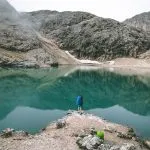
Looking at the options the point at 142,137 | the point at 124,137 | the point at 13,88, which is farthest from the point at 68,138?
the point at 13,88

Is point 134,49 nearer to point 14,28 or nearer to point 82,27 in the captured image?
point 82,27

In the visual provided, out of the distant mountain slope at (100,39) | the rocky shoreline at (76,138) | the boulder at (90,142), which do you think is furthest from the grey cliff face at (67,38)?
the boulder at (90,142)

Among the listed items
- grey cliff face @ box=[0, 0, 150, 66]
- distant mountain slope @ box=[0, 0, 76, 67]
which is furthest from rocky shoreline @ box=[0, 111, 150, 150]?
grey cliff face @ box=[0, 0, 150, 66]

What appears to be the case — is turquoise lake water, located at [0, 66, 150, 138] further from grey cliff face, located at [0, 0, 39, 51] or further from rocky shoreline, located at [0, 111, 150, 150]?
grey cliff face, located at [0, 0, 39, 51]

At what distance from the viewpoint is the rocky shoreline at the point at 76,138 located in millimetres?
29972

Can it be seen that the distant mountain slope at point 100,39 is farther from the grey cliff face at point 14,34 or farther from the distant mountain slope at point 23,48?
the grey cliff face at point 14,34

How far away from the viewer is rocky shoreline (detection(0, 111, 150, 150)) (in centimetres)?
2997

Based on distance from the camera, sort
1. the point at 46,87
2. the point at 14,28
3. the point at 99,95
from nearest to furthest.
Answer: the point at 99,95 < the point at 46,87 < the point at 14,28

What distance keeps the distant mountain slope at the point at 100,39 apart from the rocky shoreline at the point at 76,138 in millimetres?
131303

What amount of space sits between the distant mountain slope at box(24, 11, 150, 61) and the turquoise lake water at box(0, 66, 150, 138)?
70.5 m

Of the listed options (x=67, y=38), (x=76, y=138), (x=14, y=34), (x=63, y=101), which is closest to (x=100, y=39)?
(x=67, y=38)

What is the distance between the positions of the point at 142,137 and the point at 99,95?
114ft

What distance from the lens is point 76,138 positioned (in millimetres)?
33281

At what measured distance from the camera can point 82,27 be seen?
186 meters
